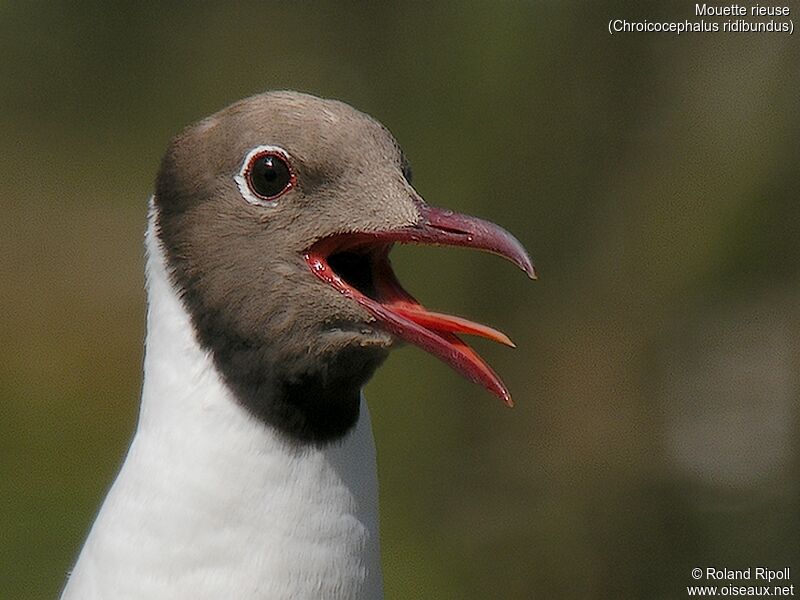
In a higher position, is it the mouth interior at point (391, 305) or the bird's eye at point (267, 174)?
the bird's eye at point (267, 174)

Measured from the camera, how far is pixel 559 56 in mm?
4000

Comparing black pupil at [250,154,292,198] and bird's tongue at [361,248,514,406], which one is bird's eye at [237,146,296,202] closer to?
black pupil at [250,154,292,198]

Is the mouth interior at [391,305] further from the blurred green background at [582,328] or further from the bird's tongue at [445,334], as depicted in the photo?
the blurred green background at [582,328]

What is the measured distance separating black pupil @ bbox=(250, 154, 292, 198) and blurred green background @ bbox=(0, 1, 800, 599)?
Result: 235 centimetres

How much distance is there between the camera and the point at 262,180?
61.9 inches

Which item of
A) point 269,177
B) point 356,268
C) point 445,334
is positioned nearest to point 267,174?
point 269,177

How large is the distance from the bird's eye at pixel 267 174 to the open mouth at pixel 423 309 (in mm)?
82

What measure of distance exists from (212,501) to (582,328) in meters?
2.64

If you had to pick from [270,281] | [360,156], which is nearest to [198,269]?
[270,281]

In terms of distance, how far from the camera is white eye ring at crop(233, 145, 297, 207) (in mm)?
1562

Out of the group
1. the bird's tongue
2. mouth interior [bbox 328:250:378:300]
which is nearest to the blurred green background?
mouth interior [bbox 328:250:378:300]

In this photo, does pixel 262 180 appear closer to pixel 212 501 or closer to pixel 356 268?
pixel 356 268

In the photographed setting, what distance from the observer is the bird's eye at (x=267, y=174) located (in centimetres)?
156

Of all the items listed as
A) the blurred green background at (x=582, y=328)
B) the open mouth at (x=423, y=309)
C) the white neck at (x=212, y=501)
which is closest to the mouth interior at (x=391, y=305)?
the open mouth at (x=423, y=309)
